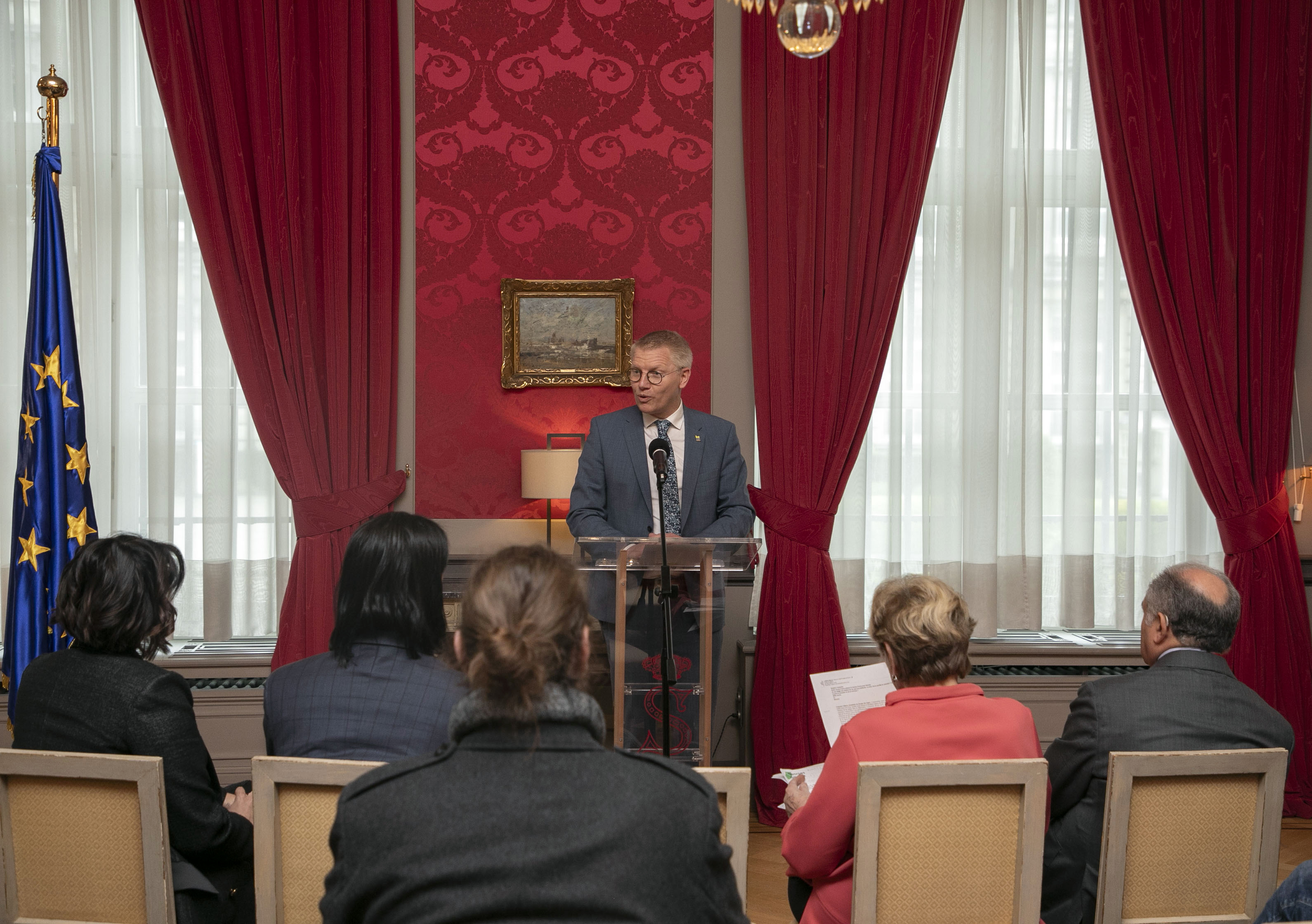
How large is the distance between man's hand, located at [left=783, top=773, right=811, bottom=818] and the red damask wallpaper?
2.44 m

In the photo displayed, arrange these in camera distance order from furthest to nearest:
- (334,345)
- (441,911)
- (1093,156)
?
(1093,156) → (334,345) → (441,911)

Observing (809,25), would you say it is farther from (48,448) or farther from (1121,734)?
(48,448)

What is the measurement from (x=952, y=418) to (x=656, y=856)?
3619 millimetres

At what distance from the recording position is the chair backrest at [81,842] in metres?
1.79

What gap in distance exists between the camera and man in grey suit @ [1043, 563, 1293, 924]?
6.66 ft

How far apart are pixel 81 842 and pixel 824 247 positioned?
11.2 ft

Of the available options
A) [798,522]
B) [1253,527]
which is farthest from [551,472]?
[1253,527]

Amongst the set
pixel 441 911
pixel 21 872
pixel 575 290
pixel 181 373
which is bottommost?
pixel 21 872

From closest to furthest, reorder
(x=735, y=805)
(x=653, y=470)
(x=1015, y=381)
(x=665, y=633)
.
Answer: (x=735, y=805), (x=665, y=633), (x=653, y=470), (x=1015, y=381)

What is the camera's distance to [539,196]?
4363 millimetres

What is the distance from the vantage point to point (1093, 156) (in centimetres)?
453

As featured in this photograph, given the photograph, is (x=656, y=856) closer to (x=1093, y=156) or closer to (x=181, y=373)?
(x=181, y=373)

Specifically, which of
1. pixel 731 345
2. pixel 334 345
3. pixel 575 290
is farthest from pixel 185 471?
pixel 731 345

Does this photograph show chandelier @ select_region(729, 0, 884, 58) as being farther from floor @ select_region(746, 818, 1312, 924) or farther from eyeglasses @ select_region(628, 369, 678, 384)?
floor @ select_region(746, 818, 1312, 924)
